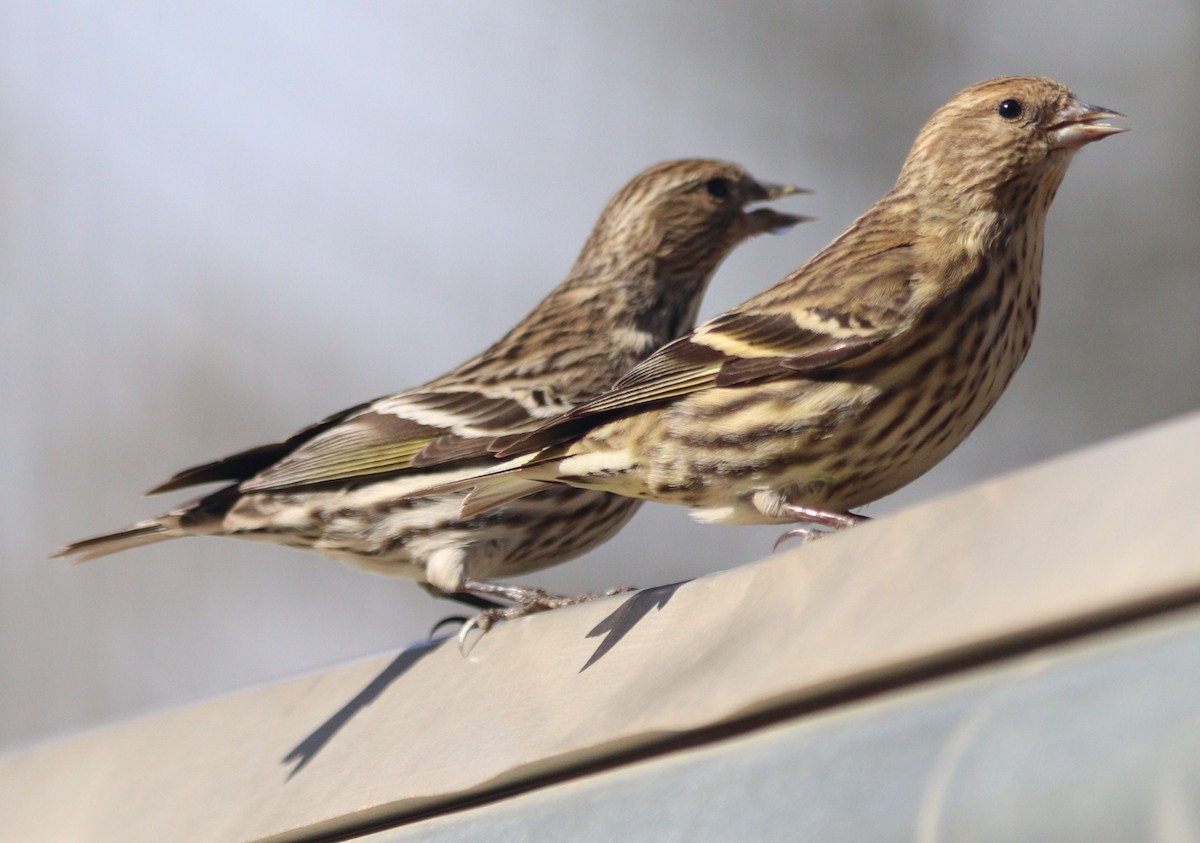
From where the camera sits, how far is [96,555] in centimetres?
404

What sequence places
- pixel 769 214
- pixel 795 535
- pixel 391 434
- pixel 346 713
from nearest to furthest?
pixel 346 713
pixel 795 535
pixel 391 434
pixel 769 214

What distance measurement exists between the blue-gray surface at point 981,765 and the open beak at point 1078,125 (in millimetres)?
1838

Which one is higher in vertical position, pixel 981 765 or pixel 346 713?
pixel 981 765

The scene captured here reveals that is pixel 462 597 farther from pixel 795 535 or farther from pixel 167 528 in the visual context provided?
pixel 795 535

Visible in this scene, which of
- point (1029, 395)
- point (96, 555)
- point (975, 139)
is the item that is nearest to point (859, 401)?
point (975, 139)

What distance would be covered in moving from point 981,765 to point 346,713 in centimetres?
134

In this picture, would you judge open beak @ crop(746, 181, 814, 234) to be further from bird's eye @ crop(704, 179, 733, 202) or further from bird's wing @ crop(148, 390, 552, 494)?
bird's wing @ crop(148, 390, 552, 494)

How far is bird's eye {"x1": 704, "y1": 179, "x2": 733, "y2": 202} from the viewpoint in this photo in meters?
5.00

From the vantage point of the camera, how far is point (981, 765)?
142 cm

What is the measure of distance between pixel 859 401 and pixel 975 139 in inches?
30.9

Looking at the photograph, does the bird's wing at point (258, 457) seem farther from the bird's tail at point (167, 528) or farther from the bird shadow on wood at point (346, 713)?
the bird shadow on wood at point (346, 713)

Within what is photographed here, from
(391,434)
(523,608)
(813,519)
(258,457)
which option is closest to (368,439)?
(391,434)

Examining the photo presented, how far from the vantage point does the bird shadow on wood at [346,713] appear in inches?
98.5

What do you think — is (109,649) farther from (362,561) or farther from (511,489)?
(511,489)
